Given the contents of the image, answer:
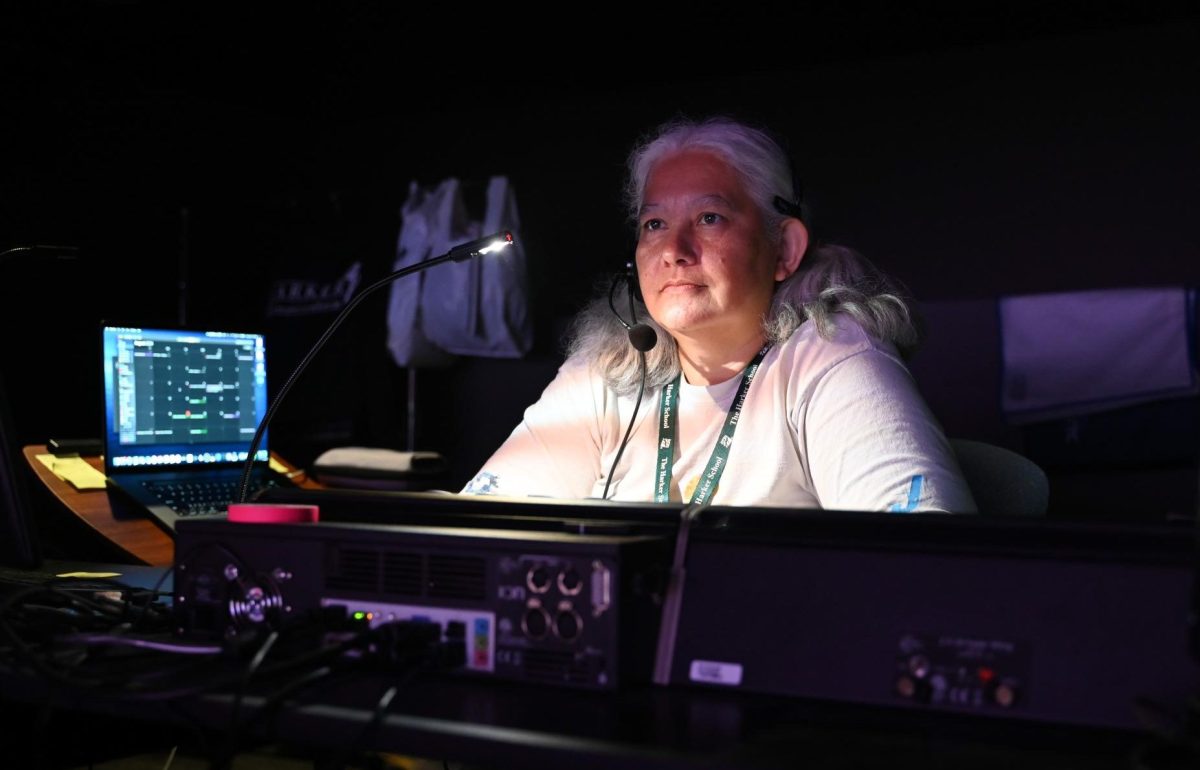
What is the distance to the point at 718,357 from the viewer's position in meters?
2.10

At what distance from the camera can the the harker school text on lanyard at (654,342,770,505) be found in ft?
A: 6.11

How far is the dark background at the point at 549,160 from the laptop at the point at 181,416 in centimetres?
84

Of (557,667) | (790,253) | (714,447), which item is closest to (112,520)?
(714,447)

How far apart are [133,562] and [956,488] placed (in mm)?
1489

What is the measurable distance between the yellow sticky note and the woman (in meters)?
0.88

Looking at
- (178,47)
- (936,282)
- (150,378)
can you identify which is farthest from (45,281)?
(936,282)

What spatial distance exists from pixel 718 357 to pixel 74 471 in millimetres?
1359

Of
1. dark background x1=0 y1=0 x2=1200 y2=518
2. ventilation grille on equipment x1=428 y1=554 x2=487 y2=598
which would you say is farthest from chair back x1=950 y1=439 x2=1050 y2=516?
dark background x1=0 y1=0 x2=1200 y2=518

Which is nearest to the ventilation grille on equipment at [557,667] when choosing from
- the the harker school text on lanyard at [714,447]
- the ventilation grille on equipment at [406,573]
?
the ventilation grille on equipment at [406,573]

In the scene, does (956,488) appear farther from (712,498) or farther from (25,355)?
(25,355)

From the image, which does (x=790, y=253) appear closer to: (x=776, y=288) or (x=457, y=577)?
(x=776, y=288)

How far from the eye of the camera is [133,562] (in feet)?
6.85

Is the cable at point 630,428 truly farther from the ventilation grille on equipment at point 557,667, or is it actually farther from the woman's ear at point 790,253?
the ventilation grille on equipment at point 557,667

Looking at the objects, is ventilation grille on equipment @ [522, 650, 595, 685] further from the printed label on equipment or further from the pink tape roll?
the pink tape roll
